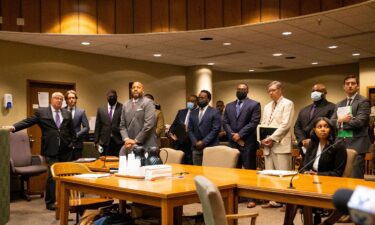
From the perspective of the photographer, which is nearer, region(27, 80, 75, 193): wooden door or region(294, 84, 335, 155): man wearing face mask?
region(294, 84, 335, 155): man wearing face mask

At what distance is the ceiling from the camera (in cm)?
684

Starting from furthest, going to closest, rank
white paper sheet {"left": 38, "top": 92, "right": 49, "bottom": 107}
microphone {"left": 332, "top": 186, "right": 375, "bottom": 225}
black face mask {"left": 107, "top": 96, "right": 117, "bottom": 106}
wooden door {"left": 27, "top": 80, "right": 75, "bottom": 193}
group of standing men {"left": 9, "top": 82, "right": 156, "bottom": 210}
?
white paper sheet {"left": 38, "top": 92, "right": 49, "bottom": 107}
wooden door {"left": 27, "top": 80, "right": 75, "bottom": 193}
black face mask {"left": 107, "top": 96, "right": 117, "bottom": 106}
group of standing men {"left": 9, "top": 82, "right": 156, "bottom": 210}
microphone {"left": 332, "top": 186, "right": 375, "bottom": 225}

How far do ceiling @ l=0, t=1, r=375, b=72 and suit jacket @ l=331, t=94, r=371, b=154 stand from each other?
1920 millimetres

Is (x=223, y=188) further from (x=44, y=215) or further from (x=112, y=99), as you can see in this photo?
(x=112, y=99)

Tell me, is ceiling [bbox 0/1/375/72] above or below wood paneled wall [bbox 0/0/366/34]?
below

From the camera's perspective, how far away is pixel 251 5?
6859 millimetres

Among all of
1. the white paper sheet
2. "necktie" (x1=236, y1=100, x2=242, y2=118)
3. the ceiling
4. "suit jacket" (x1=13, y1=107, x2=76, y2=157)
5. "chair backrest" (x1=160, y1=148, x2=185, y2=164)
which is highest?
the ceiling

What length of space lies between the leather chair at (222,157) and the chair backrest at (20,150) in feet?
12.0

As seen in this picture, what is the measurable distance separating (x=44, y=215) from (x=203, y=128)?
2296 mm

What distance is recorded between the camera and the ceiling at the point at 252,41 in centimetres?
684

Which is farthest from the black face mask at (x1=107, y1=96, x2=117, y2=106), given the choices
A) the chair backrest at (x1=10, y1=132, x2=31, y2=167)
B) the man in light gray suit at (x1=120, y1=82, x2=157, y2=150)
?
the chair backrest at (x1=10, y1=132, x2=31, y2=167)

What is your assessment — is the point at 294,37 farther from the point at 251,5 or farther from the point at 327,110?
the point at 327,110

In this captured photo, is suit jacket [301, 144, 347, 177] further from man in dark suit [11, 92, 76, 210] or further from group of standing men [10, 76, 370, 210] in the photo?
man in dark suit [11, 92, 76, 210]

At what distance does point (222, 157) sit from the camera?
4379 mm
